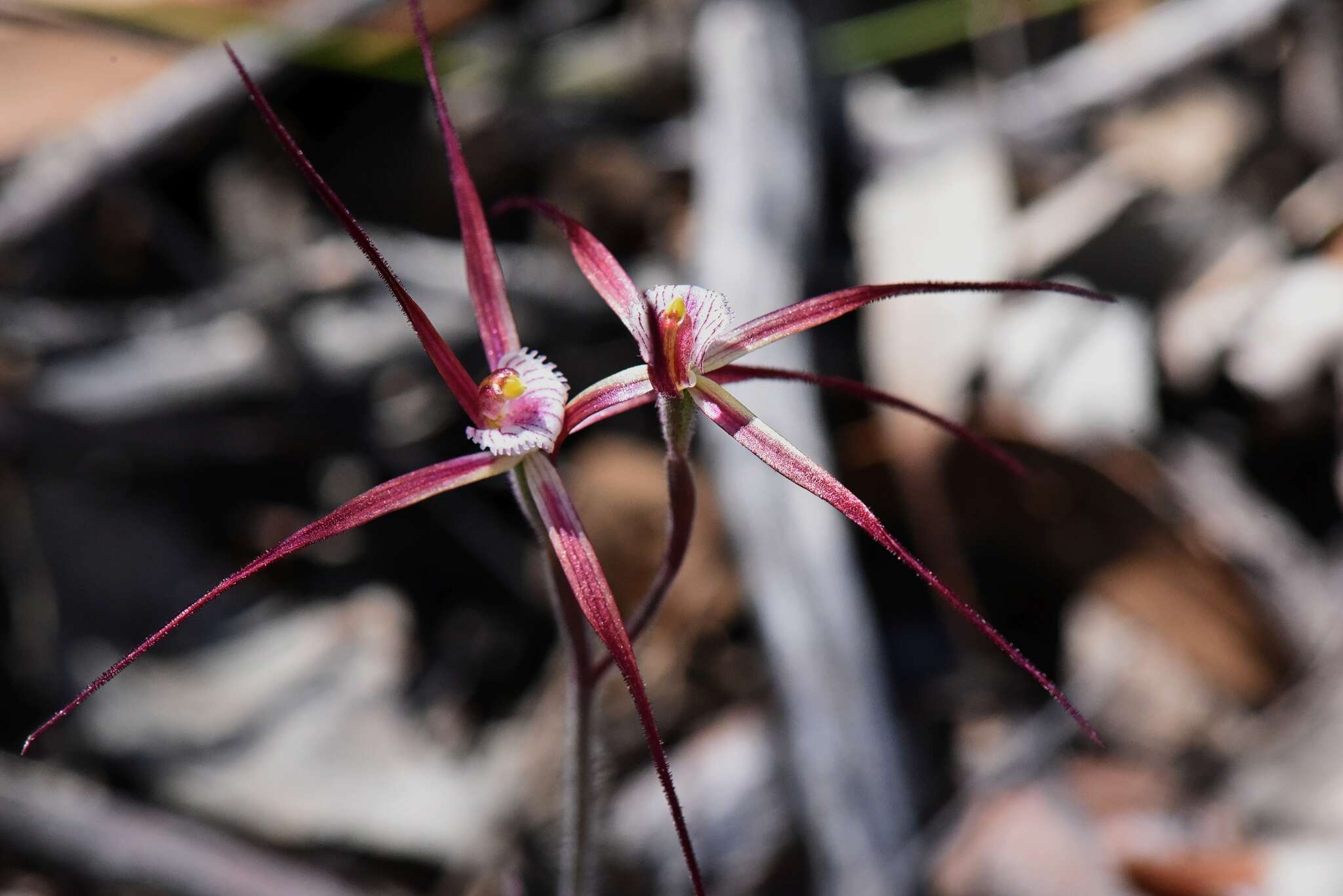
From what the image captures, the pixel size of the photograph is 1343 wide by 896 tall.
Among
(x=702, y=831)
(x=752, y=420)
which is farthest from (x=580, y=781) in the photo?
(x=702, y=831)

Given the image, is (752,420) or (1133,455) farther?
(1133,455)

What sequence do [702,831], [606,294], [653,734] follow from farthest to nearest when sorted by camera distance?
[702,831] < [606,294] < [653,734]

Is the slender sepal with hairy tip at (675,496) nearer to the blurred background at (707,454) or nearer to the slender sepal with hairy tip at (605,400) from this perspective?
the slender sepal with hairy tip at (605,400)

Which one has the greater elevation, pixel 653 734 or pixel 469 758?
pixel 469 758

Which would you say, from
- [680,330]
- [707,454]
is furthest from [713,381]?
[707,454]

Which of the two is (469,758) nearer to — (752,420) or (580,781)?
(580,781)

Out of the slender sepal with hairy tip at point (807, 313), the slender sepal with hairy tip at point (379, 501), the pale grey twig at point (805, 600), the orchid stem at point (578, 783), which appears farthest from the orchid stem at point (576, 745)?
the pale grey twig at point (805, 600)
